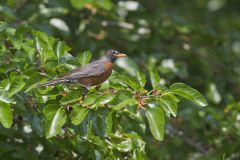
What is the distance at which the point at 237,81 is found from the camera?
662cm

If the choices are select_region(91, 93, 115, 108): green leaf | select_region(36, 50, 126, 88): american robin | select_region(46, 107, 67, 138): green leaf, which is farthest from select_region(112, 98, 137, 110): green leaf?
select_region(36, 50, 126, 88): american robin

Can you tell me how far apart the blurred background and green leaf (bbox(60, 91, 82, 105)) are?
1.84m

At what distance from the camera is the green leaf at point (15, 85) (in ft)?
11.3

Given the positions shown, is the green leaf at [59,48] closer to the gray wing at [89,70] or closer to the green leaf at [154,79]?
the gray wing at [89,70]

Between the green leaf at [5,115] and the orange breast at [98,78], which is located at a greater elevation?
the orange breast at [98,78]

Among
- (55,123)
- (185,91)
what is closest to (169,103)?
(185,91)

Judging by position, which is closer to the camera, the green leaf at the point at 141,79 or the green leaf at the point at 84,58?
the green leaf at the point at 141,79

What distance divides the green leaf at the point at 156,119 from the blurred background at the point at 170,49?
192 centimetres

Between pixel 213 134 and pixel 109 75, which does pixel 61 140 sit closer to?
pixel 109 75

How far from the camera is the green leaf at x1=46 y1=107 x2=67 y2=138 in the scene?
11.3ft

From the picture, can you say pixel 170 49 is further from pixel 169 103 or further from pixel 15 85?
pixel 15 85

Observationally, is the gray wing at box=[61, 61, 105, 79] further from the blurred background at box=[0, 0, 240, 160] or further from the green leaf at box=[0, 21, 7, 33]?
the blurred background at box=[0, 0, 240, 160]

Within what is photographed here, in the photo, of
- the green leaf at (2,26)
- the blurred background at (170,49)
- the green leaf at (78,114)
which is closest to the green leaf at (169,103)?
the green leaf at (78,114)

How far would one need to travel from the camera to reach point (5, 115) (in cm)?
343
